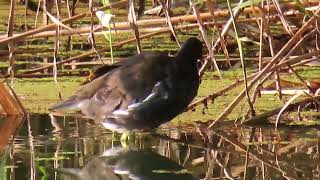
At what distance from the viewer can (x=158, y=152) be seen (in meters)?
3.49

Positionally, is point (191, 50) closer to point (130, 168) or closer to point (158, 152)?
point (158, 152)

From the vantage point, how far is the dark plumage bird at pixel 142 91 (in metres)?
3.73

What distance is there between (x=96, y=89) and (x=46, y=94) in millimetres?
841

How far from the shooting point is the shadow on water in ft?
10.4

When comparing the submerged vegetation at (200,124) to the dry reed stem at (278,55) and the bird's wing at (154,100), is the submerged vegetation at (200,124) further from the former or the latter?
the bird's wing at (154,100)

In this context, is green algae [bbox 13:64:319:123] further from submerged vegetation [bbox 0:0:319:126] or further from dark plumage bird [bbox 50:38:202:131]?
dark plumage bird [bbox 50:38:202:131]

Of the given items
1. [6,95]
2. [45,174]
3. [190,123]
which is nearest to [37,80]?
[6,95]

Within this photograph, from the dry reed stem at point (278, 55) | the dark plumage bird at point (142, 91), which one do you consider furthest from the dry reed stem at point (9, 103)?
the dry reed stem at point (278, 55)

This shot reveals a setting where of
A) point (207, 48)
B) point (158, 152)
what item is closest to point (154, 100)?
point (158, 152)

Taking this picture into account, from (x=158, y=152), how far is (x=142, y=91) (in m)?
0.36

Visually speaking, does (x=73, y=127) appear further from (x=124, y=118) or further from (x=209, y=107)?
(x=209, y=107)

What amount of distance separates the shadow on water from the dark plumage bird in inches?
3.7

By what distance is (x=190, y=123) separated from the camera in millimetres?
3998

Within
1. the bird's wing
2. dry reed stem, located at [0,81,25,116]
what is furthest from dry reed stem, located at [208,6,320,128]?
dry reed stem, located at [0,81,25,116]
